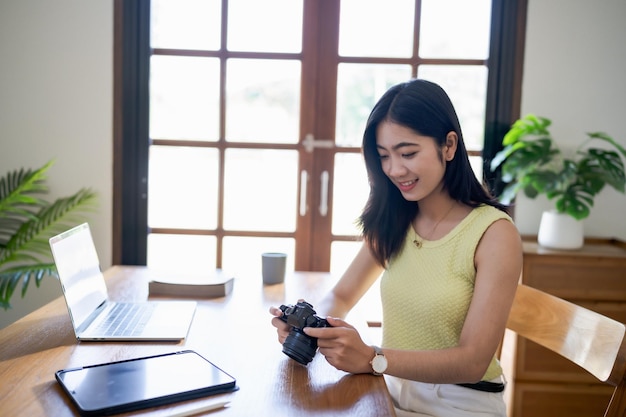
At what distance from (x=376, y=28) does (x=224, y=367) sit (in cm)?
195

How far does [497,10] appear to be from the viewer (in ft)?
8.78

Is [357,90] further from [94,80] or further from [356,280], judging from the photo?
[356,280]

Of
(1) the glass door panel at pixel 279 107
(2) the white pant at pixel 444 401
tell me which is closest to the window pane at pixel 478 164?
(1) the glass door panel at pixel 279 107

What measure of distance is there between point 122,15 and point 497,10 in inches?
64.5

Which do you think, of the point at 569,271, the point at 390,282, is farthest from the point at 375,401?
the point at 569,271

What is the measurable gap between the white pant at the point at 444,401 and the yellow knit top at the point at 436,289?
0.06m

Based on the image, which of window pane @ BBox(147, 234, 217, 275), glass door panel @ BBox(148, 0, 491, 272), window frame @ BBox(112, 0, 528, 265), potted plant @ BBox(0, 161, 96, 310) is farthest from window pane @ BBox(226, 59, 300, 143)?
potted plant @ BBox(0, 161, 96, 310)

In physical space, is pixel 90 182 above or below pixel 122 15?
below

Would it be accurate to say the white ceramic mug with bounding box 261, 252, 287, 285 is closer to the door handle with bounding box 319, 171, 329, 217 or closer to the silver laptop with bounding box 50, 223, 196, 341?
the silver laptop with bounding box 50, 223, 196, 341

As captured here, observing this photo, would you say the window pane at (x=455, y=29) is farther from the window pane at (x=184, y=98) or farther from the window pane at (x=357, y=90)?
the window pane at (x=184, y=98)

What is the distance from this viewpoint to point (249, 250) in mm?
2836

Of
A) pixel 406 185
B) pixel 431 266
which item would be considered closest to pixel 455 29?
pixel 406 185

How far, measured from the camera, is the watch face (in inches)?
46.1

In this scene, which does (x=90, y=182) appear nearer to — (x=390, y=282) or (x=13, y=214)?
(x=13, y=214)
